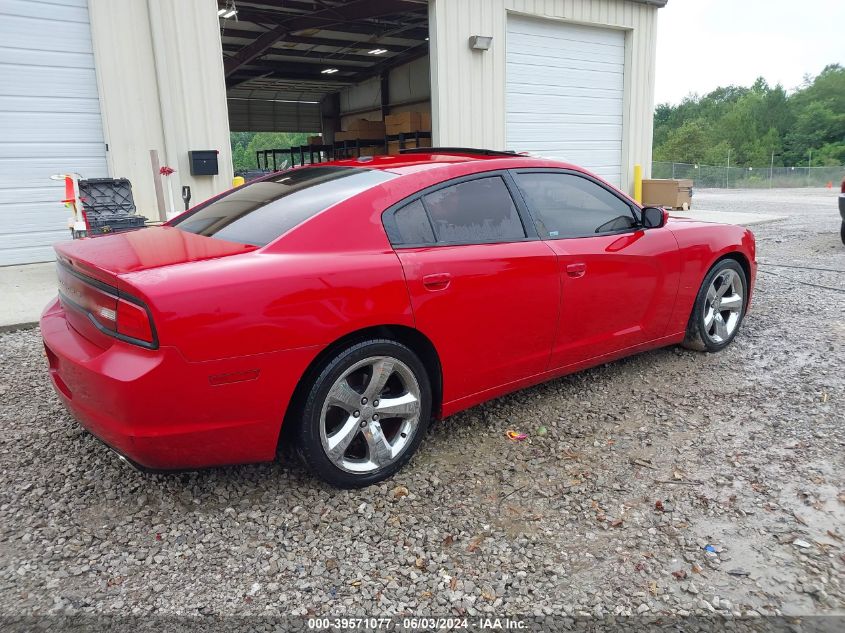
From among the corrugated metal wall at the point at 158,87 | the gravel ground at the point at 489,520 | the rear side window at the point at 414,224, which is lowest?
the gravel ground at the point at 489,520

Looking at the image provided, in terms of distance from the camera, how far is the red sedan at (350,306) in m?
2.44

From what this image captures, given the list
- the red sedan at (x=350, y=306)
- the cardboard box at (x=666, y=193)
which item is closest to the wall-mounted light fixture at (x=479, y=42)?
the cardboard box at (x=666, y=193)

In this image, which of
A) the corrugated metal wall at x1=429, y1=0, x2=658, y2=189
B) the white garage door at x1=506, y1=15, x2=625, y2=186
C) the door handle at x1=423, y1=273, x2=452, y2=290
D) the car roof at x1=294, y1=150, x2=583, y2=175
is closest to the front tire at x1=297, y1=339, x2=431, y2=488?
the door handle at x1=423, y1=273, x2=452, y2=290

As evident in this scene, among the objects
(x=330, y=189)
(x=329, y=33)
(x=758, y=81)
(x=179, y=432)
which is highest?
(x=758, y=81)

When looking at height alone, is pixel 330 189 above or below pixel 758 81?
below

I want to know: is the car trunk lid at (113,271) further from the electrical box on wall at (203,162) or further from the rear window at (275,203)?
the electrical box on wall at (203,162)

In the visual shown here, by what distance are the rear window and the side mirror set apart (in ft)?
5.87

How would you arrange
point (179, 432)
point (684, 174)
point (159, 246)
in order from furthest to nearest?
point (684, 174) → point (159, 246) → point (179, 432)

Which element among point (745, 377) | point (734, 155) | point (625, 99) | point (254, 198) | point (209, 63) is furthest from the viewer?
point (734, 155)

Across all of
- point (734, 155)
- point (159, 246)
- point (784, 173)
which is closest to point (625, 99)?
point (159, 246)

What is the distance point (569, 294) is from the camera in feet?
11.7

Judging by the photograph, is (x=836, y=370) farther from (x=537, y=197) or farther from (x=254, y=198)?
(x=254, y=198)

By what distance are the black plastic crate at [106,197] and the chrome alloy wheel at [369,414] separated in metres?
5.34

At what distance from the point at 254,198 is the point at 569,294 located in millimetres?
1775
